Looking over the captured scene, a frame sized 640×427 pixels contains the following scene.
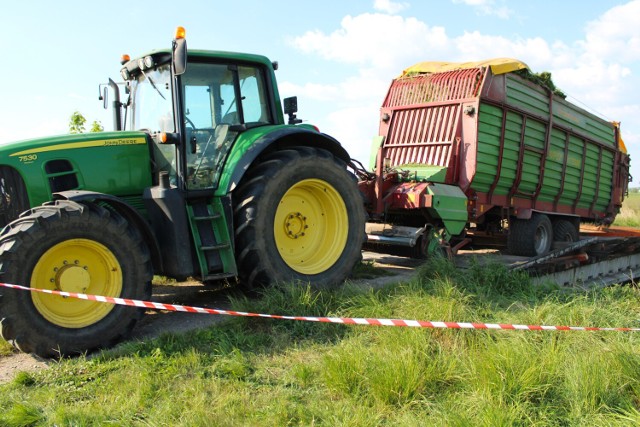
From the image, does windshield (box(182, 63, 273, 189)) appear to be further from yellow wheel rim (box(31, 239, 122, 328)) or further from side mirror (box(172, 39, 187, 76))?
yellow wheel rim (box(31, 239, 122, 328))

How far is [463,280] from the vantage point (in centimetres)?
573

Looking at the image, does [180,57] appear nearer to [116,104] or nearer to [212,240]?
[212,240]

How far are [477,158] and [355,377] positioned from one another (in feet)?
18.3

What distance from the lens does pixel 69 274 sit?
4215mm

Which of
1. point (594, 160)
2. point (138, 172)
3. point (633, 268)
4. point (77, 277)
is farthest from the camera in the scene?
point (594, 160)

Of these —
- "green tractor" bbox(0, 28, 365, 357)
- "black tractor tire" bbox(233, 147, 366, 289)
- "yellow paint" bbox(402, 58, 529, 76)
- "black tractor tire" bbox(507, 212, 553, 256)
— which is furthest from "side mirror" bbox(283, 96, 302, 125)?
"black tractor tire" bbox(507, 212, 553, 256)

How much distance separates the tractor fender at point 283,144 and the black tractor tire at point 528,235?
4378 mm

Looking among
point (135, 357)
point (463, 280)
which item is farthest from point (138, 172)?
point (463, 280)

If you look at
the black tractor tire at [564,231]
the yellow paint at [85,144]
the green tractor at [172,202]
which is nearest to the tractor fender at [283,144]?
the green tractor at [172,202]

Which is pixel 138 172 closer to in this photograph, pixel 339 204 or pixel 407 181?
pixel 339 204

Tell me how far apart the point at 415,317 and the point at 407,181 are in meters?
3.70

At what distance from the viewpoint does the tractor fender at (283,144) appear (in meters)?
5.12

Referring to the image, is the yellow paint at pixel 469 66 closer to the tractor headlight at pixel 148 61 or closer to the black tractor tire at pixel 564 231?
the black tractor tire at pixel 564 231

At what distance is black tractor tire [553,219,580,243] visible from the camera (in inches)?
403
